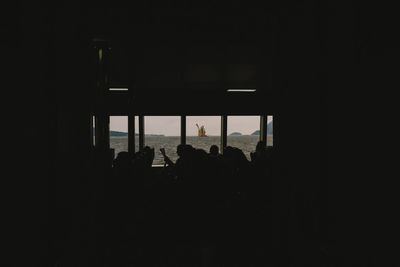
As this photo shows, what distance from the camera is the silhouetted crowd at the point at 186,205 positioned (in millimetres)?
2430

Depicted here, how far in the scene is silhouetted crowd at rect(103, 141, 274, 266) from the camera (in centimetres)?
243

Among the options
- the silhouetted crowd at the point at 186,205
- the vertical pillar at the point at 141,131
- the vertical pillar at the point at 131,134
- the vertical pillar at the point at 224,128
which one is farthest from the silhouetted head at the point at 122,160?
the vertical pillar at the point at 224,128

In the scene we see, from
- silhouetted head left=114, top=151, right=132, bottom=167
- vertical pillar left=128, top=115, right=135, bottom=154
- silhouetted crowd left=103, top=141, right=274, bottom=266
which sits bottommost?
silhouetted crowd left=103, top=141, right=274, bottom=266

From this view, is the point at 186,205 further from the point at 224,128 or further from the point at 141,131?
the point at 224,128

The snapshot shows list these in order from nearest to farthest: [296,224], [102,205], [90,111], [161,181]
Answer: [296,224] → [90,111] → [102,205] → [161,181]

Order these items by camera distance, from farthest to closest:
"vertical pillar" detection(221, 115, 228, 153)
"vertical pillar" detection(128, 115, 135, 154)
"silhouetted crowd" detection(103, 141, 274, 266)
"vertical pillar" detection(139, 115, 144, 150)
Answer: "vertical pillar" detection(221, 115, 228, 153) → "vertical pillar" detection(139, 115, 144, 150) → "vertical pillar" detection(128, 115, 135, 154) → "silhouetted crowd" detection(103, 141, 274, 266)

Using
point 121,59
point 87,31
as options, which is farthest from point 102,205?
point 121,59

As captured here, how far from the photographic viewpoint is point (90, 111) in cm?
187

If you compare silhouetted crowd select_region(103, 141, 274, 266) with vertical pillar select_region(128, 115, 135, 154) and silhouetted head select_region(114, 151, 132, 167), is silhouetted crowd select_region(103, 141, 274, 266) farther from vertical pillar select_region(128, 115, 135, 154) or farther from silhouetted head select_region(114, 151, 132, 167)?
vertical pillar select_region(128, 115, 135, 154)

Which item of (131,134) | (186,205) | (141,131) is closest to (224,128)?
(141,131)

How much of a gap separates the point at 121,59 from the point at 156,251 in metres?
4.23

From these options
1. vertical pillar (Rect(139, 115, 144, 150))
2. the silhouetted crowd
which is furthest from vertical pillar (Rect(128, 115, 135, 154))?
the silhouetted crowd

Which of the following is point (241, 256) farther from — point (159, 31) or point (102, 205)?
point (159, 31)

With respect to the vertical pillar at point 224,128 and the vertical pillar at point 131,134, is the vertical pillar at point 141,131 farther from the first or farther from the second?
the vertical pillar at point 224,128
